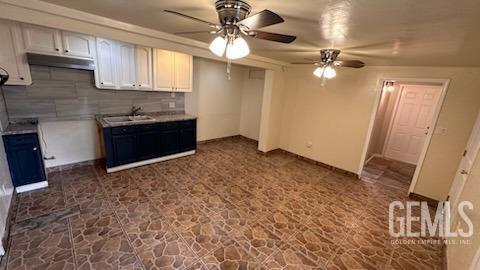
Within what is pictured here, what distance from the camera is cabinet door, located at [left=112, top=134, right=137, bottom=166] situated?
3513mm

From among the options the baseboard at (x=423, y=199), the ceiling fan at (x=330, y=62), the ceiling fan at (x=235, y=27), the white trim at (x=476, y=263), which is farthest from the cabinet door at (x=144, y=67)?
the baseboard at (x=423, y=199)

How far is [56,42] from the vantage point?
2.82 meters

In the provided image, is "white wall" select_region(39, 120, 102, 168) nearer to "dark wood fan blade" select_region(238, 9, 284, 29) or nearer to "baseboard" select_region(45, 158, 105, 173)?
"baseboard" select_region(45, 158, 105, 173)

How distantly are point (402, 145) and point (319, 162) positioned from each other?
264 cm

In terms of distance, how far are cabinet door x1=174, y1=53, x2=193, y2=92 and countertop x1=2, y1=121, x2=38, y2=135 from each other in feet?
7.59

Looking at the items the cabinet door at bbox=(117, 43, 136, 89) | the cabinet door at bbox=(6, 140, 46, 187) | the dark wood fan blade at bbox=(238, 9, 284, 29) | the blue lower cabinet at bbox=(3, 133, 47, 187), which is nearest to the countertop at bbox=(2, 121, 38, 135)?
the blue lower cabinet at bbox=(3, 133, 47, 187)

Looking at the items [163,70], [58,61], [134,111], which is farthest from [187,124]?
[58,61]

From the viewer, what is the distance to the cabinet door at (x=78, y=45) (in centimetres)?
290

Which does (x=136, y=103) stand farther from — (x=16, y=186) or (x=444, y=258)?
(x=444, y=258)

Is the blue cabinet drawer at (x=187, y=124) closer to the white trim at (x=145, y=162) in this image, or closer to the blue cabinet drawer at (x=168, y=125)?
the blue cabinet drawer at (x=168, y=125)

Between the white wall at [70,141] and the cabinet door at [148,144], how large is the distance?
80 centimetres

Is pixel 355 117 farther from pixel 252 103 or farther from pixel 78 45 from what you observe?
pixel 78 45

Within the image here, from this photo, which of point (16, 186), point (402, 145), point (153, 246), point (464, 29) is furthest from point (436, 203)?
point (16, 186)

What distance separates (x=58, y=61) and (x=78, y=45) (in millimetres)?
376
